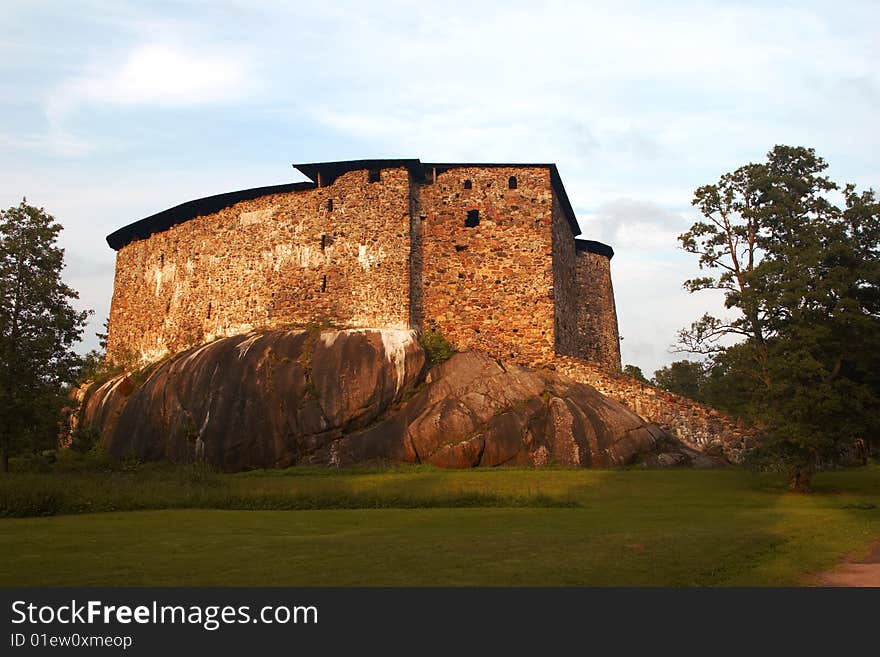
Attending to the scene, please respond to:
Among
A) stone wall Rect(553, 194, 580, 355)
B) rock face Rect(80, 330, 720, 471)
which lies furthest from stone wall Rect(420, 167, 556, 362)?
rock face Rect(80, 330, 720, 471)

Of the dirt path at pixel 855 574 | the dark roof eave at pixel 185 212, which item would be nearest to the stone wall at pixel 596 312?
the dark roof eave at pixel 185 212

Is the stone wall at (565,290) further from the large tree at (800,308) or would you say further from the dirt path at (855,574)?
the dirt path at (855,574)

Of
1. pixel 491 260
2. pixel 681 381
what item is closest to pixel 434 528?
pixel 491 260

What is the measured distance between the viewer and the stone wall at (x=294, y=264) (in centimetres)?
4288

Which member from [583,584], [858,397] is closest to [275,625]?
[583,584]

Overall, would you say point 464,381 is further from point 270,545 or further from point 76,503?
point 270,545

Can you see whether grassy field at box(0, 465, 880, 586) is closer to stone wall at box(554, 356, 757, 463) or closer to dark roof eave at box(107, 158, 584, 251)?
stone wall at box(554, 356, 757, 463)

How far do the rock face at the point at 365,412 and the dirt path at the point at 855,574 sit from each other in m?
20.9

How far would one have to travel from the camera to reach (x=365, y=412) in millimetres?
38281

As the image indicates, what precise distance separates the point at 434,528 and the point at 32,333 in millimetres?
25942

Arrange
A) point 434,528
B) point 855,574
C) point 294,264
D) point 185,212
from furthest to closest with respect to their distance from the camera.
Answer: point 185,212 < point 294,264 < point 434,528 < point 855,574

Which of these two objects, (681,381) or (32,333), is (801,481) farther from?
(681,381)

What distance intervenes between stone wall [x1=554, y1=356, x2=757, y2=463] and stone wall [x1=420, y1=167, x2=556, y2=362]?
9.11 ft

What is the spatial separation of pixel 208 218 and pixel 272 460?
59.4ft
